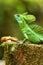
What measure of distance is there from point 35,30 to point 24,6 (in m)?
2.40

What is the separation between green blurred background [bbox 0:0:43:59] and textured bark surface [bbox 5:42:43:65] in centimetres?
209

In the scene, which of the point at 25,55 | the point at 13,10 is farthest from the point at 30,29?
the point at 13,10

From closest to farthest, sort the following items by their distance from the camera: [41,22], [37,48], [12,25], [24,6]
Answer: [37,48]
[24,6]
[12,25]
[41,22]

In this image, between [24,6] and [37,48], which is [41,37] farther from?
[24,6]

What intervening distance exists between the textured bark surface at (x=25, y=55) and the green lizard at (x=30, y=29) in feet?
0.23

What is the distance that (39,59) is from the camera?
6.31 feet

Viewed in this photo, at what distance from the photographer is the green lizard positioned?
2004mm

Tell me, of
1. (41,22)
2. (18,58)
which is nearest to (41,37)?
(18,58)

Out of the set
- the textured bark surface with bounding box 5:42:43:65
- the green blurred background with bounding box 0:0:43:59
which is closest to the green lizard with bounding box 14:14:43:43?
the textured bark surface with bounding box 5:42:43:65

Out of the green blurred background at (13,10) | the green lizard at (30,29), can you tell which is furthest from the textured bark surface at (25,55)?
the green blurred background at (13,10)

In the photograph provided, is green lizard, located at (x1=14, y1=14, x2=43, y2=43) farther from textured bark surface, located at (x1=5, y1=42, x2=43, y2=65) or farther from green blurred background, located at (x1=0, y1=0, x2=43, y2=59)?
green blurred background, located at (x1=0, y1=0, x2=43, y2=59)

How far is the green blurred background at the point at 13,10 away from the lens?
4.33m

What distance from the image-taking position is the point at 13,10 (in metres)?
4.54

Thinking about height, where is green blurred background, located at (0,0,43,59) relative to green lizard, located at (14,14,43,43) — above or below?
above
